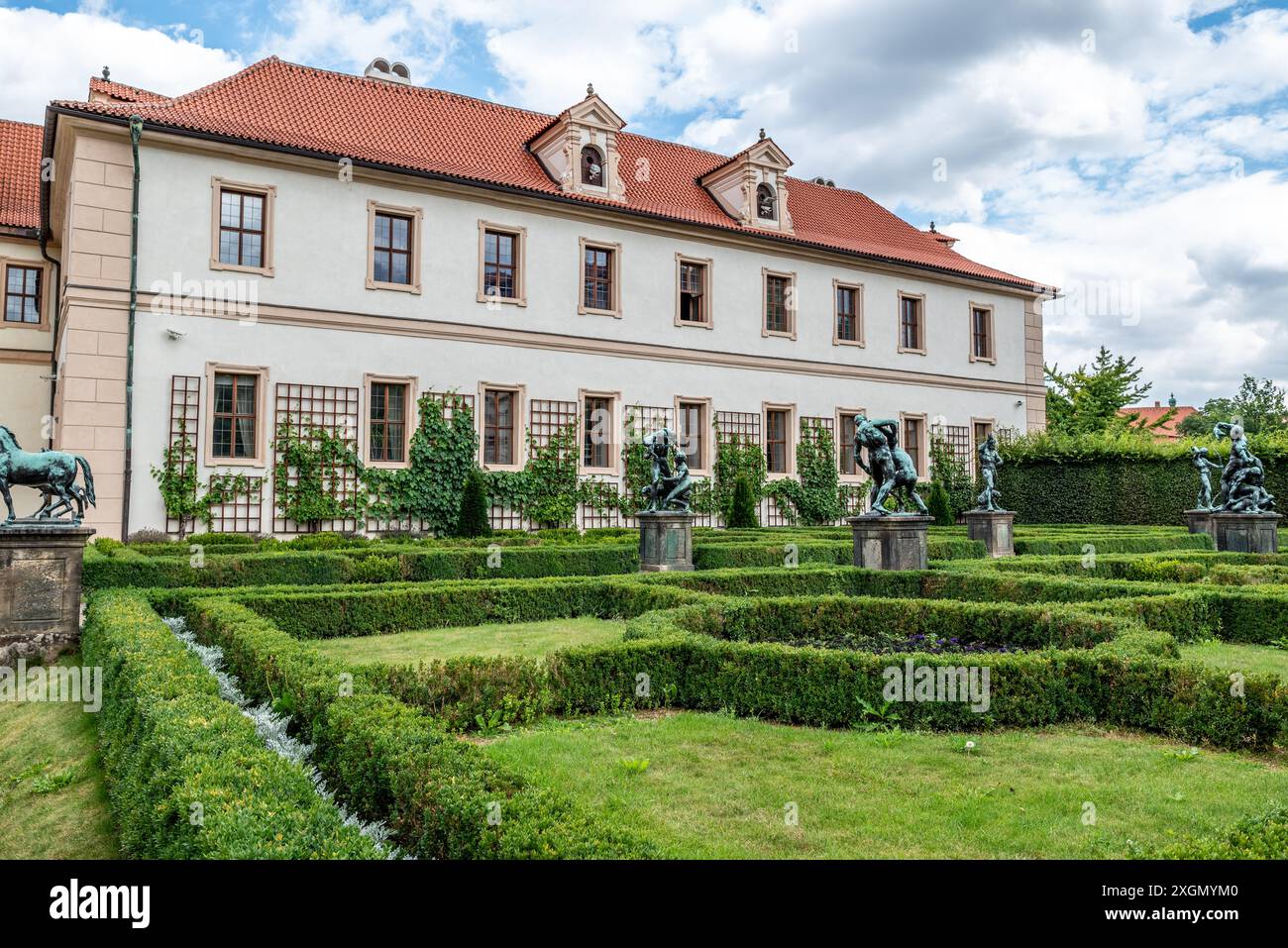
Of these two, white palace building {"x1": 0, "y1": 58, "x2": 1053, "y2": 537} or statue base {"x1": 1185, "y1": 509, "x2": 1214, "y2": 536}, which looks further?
statue base {"x1": 1185, "y1": 509, "x2": 1214, "y2": 536}

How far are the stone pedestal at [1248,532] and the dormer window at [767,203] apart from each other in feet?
45.9

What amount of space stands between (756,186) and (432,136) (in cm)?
880

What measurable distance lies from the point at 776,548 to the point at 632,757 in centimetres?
1002

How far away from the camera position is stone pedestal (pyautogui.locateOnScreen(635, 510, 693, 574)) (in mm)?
14336

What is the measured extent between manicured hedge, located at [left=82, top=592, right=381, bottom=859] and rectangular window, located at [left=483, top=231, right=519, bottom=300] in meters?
15.5

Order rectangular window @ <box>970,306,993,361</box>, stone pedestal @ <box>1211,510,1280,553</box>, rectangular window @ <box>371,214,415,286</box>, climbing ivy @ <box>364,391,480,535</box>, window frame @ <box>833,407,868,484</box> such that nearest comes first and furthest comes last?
1. stone pedestal @ <box>1211,510,1280,553</box>
2. climbing ivy @ <box>364,391,480,535</box>
3. rectangular window @ <box>371,214,415,286</box>
4. window frame @ <box>833,407,868,484</box>
5. rectangular window @ <box>970,306,993,361</box>

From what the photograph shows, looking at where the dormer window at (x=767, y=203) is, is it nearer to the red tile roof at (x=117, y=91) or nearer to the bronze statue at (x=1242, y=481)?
the bronze statue at (x=1242, y=481)

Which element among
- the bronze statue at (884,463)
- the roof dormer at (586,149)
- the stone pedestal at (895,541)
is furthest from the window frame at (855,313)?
the stone pedestal at (895,541)

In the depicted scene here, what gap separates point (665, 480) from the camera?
14.7m

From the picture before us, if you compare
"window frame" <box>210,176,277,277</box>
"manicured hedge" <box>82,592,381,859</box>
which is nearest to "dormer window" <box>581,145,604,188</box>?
"window frame" <box>210,176,277,277</box>

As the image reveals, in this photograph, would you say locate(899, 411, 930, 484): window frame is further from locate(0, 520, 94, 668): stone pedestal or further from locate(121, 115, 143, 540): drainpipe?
locate(0, 520, 94, 668): stone pedestal

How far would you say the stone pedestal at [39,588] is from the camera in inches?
316

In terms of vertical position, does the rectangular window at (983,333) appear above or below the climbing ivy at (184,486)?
above

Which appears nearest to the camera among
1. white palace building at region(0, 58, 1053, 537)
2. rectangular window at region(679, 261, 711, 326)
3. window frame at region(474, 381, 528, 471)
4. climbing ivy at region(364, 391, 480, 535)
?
white palace building at region(0, 58, 1053, 537)
